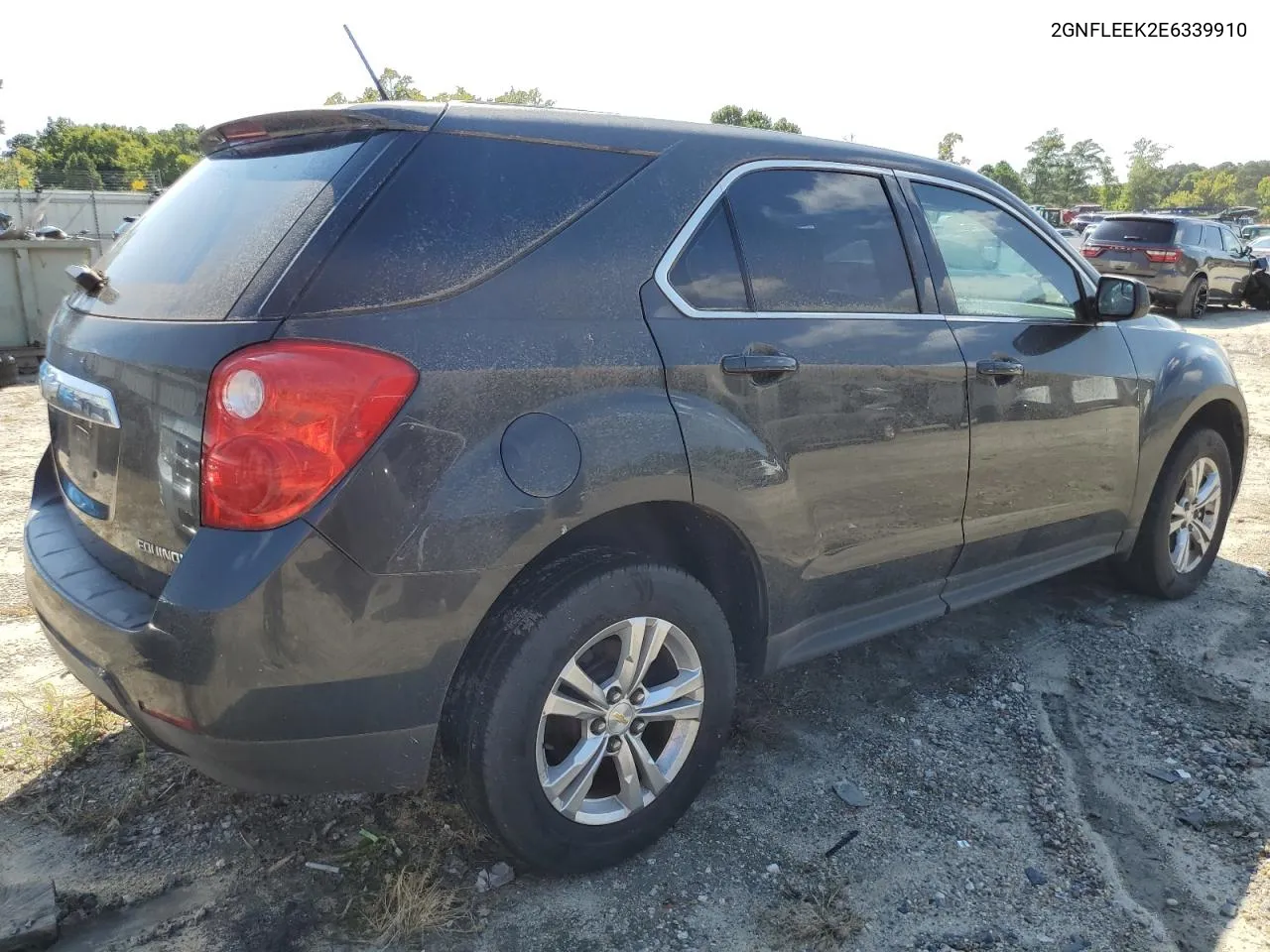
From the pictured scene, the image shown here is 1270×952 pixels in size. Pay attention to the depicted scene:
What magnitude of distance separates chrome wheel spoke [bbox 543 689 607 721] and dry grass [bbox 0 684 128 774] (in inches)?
58.1

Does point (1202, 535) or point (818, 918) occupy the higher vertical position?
point (1202, 535)

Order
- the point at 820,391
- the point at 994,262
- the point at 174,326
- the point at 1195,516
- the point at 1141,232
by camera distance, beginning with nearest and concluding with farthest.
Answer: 1. the point at 174,326
2. the point at 820,391
3. the point at 994,262
4. the point at 1195,516
5. the point at 1141,232

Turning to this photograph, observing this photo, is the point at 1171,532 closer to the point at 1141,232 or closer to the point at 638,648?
the point at 638,648

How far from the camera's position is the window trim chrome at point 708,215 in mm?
2486

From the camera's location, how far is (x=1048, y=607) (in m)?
4.42

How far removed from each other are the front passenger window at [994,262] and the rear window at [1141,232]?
14.5 metres

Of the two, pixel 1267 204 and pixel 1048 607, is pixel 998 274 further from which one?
pixel 1267 204

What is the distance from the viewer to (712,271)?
2590mm

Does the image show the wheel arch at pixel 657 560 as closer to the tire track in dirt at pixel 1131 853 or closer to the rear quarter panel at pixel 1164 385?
the tire track in dirt at pixel 1131 853

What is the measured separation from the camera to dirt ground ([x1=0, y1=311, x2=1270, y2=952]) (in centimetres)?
235

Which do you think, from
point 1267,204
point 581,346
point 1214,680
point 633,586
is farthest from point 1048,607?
point 1267,204

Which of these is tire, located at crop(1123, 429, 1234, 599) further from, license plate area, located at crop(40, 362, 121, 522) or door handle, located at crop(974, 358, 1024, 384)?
license plate area, located at crop(40, 362, 121, 522)

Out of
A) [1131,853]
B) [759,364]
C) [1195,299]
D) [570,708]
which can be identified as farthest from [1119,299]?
[1195,299]

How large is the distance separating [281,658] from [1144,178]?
98.8 metres
